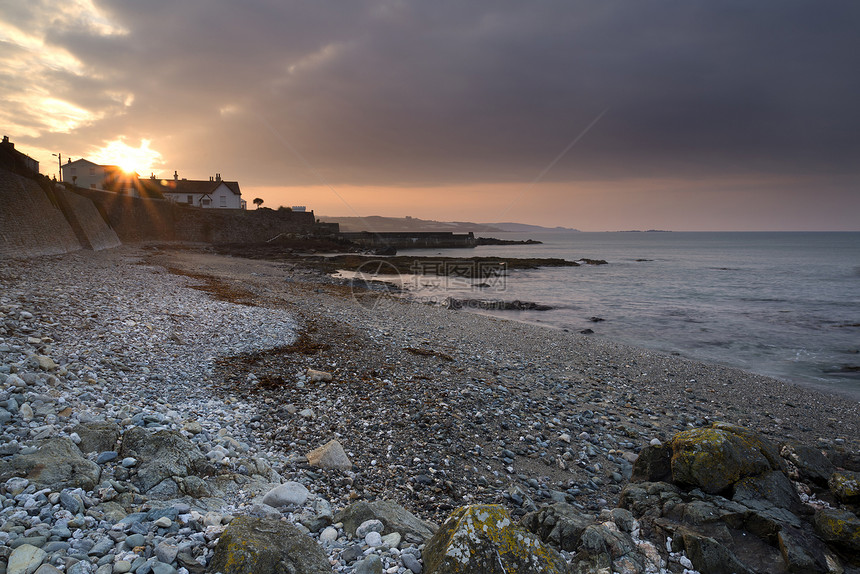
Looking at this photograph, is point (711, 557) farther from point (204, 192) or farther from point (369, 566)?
point (204, 192)

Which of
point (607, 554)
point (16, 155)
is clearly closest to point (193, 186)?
point (16, 155)

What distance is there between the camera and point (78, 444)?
4652mm

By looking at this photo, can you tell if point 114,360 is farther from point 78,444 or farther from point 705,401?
point 705,401

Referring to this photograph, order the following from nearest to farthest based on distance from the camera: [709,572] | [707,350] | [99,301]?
[709,572], [99,301], [707,350]

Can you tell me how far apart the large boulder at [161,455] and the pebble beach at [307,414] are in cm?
8

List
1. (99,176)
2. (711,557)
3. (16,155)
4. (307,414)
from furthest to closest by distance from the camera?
(99,176)
(16,155)
(307,414)
(711,557)

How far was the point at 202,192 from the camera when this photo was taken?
261 feet

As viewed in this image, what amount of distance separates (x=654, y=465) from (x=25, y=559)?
6673mm

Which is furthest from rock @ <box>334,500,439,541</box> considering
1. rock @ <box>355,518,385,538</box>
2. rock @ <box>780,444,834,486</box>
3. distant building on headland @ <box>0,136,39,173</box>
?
distant building on headland @ <box>0,136,39,173</box>

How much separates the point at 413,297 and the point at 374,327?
489 inches

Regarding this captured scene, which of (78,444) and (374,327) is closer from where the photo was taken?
(78,444)

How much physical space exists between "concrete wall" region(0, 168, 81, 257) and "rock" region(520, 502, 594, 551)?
1063 inches

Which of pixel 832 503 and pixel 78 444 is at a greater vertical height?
pixel 78 444

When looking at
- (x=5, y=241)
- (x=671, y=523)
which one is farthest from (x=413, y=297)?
(x=671, y=523)
